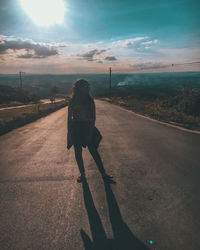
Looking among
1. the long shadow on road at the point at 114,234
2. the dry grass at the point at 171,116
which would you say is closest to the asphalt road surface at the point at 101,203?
the long shadow on road at the point at 114,234

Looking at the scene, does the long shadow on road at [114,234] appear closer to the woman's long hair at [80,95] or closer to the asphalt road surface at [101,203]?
the asphalt road surface at [101,203]

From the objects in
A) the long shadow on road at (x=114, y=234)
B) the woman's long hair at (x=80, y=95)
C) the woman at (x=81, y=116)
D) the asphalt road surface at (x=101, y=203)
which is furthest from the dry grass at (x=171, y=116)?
the long shadow on road at (x=114, y=234)

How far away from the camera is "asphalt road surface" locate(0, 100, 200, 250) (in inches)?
79.1

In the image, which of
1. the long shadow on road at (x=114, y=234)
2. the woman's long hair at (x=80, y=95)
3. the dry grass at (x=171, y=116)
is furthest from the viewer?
the dry grass at (x=171, y=116)

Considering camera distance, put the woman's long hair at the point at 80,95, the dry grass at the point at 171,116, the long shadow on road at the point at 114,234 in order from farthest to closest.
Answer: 1. the dry grass at the point at 171,116
2. the woman's long hair at the point at 80,95
3. the long shadow on road at the point at 114,234

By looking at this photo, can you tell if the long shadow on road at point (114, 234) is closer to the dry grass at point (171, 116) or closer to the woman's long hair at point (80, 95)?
the woman's long hair at point (80, 95)

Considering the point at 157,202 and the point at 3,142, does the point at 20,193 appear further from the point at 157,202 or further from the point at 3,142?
the point at 3,142

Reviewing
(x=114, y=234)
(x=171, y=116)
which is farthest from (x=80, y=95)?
(x=171, y=116)

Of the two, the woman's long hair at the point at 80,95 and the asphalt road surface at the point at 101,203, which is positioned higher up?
the woman's long hair at the point at 80,95

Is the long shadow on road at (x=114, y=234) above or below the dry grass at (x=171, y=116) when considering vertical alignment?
above

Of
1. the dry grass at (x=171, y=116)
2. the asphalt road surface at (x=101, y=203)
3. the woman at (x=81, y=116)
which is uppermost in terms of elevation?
the woman at (x=81, y=116)

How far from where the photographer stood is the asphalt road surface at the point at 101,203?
6.59 ft

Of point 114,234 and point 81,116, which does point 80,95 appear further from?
point 114,234

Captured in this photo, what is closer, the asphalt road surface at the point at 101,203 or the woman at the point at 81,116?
the asphalt road surface at the point at 101,203
